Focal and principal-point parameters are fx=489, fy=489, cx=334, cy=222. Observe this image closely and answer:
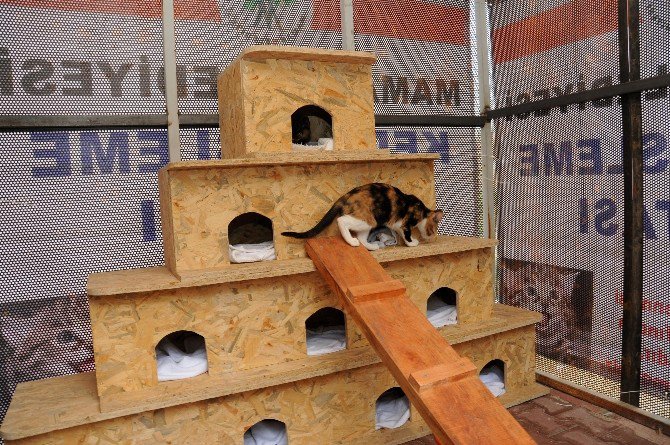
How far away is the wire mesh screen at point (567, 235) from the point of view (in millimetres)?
3385

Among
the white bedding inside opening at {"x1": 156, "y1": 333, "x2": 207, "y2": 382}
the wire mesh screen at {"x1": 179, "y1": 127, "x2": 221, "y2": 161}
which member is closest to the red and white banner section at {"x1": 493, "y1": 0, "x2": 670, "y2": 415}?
the wire mesh screen at {"x1": 179, "y1": 127, "x2": 221, "y2": 161}

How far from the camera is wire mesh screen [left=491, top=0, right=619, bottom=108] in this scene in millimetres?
3336

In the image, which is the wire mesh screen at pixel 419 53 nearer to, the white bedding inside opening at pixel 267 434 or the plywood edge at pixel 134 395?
the plywood edge at pixel 134 395

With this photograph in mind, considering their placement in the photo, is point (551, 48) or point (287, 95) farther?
point (551, 48)

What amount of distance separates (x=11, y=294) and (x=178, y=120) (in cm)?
155

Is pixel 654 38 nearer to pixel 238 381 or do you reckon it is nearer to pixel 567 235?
pixel 567 235

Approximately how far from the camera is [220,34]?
351 cm

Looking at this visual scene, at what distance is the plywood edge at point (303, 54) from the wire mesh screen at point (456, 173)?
1.11 m

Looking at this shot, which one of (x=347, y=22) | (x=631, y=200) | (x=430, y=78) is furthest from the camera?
(x=430, y=78)

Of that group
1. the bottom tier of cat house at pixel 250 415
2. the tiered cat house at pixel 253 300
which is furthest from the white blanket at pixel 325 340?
the bottom tier of cat house at pixel 250 415

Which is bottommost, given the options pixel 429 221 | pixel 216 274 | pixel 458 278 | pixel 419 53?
pixel 458 278

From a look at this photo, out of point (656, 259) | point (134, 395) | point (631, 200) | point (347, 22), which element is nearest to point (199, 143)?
point (347, 22)

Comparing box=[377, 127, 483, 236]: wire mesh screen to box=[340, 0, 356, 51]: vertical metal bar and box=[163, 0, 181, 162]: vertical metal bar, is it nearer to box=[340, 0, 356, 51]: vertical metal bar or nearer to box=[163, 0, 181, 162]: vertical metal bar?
box=[340, 0, 356, 51]: vertical metal bar

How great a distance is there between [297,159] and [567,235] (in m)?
2.18
